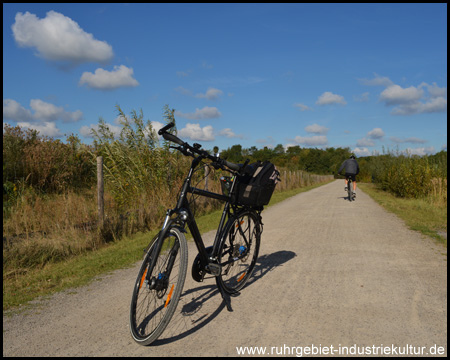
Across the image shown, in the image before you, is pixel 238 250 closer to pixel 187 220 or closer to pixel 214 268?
pixel 214 268

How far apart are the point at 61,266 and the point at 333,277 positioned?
14.8 ft

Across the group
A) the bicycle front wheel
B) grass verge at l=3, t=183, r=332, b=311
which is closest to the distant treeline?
grass verge at l=3, t=183, r=332, b=311

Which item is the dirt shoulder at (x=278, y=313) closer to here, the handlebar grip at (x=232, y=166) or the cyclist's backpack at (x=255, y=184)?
the cyclist's backpack at (x=255, y=184)

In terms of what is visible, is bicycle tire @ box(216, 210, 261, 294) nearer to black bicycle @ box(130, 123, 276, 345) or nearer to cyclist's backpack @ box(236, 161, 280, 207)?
black bicycle @ box(130, 123, 276, 345)

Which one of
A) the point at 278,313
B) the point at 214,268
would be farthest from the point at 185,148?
the point at 278,313

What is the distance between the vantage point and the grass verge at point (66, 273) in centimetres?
465

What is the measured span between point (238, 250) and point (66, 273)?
2.95m

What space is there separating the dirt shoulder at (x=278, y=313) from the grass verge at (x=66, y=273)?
0.32 meters

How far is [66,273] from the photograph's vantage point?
A: 5586mm

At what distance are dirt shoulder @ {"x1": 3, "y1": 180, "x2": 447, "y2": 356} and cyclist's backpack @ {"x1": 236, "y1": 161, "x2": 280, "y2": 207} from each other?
1.15 metres

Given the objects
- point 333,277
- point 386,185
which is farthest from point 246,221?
point 386,185

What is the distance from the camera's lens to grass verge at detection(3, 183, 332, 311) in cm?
465

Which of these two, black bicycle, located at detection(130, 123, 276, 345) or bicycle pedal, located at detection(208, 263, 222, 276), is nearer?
black bicycle, located at detection(130, 123, 276, 345)

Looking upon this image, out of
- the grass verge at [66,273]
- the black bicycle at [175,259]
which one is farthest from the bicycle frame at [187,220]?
the grass verge at [66,273]
